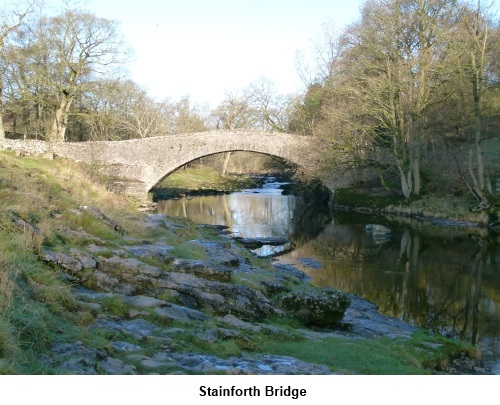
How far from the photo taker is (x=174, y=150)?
31391mm

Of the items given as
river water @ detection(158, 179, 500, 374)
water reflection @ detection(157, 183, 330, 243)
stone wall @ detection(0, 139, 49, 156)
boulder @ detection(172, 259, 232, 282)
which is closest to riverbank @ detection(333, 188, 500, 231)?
river water @ detection(158, 179, 500, 374)

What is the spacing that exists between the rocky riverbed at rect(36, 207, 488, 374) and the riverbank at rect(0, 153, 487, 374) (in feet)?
0.06

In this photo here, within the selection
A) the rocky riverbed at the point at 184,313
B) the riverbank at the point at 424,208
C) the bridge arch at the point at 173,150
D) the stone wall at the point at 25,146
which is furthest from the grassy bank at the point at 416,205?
the stone wall at the point at 25,146

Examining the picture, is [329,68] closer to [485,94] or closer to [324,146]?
[324,146]

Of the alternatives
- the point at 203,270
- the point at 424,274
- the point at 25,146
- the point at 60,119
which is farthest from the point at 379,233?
the point at 60,119

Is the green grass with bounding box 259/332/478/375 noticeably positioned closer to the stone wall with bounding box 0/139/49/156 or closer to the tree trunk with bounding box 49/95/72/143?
the stone wall with bounding box 0/139/49/156

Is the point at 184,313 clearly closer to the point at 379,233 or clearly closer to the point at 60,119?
the point at 379,233

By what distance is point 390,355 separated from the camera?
7102 mm

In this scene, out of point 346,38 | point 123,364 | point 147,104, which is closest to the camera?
point 123,364

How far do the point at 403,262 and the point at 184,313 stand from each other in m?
10.0

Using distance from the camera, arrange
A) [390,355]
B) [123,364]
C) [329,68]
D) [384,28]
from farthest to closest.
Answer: [329,68] < [384,28] < [390,355] < [123,364]

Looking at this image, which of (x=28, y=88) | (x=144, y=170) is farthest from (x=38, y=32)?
(x=144, y=170)

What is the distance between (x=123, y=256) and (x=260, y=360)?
3.45 meters

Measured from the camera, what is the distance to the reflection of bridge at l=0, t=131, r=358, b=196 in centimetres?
3061
